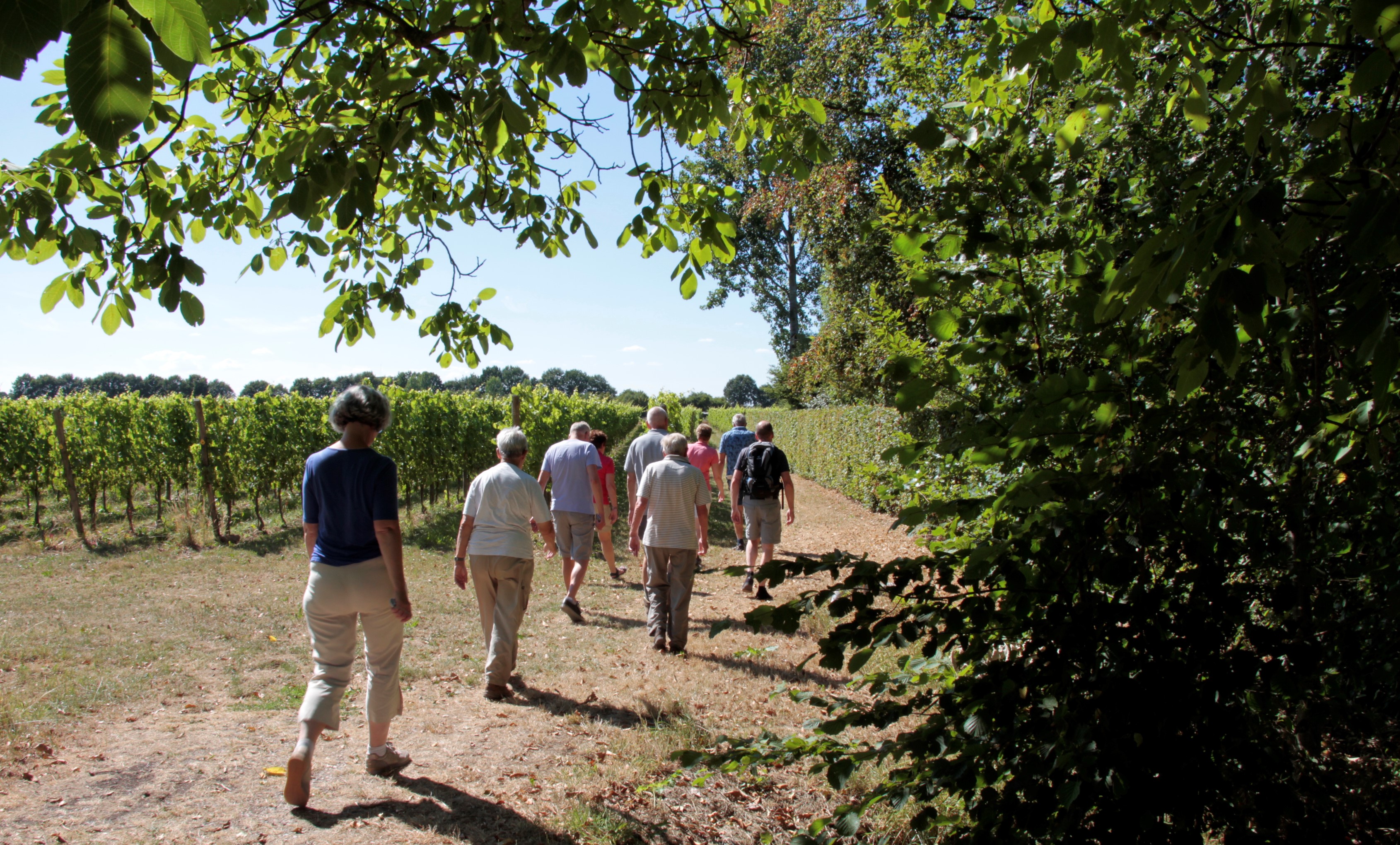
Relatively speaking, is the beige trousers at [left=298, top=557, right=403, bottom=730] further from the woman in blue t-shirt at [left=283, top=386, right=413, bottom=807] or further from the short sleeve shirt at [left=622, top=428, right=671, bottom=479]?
the short sleeve shirt at [left=622, top=428, right=671, bottom=479]

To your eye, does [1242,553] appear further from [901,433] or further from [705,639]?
[705,639]

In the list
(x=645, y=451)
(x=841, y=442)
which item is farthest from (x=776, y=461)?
(x=841, y=442)

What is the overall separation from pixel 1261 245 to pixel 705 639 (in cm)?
619

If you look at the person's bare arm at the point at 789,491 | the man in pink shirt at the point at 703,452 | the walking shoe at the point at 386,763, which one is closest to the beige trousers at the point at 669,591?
the person's bare arm at the point at 789,491

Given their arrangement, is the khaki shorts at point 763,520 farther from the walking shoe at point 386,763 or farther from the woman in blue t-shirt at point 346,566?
the woman in blue t-shirt at point 346,566

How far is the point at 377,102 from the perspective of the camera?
109 inches

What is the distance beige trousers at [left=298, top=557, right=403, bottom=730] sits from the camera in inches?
148

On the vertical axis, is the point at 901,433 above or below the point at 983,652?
above

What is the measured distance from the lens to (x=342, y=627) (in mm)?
3861

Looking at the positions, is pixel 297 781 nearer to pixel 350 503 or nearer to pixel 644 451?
pixel 350 503

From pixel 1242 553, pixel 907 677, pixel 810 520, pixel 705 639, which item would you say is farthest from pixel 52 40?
pixel 810 520

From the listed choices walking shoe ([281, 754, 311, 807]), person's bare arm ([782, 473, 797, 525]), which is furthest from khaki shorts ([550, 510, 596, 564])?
walking shoe ([281, 754, 311, 807])

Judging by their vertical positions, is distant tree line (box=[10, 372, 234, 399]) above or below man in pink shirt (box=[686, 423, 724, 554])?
above

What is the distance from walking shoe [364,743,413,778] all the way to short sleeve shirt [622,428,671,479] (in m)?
4.52
